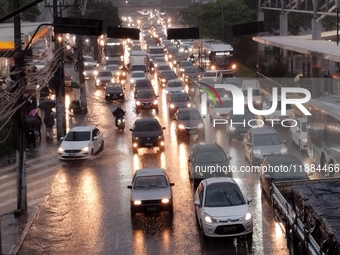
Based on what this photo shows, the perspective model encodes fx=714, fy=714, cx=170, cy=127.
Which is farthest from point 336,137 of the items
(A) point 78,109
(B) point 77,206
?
(A) point 78,109

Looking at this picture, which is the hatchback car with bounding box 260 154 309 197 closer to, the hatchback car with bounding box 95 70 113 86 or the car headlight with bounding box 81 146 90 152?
the car headlight with bounding box 81 146 90 152

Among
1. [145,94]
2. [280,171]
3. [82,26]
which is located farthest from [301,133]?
[145,94]

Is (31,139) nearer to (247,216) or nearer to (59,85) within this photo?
(59,85)

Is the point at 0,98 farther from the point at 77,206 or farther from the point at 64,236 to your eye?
the point at 64,236

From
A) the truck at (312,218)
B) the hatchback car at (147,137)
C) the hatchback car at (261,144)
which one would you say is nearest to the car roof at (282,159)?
the hatchback car at (261,144)

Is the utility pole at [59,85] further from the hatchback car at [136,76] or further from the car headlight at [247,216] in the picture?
the hatchback car at [136,76]

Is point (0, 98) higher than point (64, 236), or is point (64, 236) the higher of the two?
point (0, 98)

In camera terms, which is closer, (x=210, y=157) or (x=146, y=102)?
(x=210, y=157)

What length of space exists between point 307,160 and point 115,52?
1968 inches

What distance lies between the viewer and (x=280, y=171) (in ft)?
73.3

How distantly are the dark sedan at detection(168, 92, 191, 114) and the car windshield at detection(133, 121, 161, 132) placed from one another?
8.37m

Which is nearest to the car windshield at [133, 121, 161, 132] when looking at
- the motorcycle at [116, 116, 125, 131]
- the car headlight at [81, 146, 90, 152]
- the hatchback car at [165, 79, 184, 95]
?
the car headlight at [81, 146, 90, 152]

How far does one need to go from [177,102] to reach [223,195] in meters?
22.5

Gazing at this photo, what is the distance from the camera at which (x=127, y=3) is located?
492 ft
